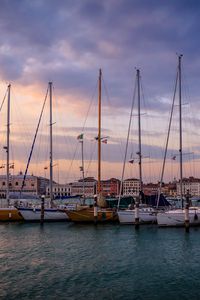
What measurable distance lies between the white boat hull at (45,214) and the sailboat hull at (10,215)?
1.53 metres

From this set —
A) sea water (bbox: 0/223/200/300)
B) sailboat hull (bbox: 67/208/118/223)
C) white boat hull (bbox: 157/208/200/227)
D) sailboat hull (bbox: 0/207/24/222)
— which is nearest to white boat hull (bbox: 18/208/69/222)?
sailboat hull (bbox: 0/207/24/222)

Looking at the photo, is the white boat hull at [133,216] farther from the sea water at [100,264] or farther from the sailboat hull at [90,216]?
the sea water at [100,264]

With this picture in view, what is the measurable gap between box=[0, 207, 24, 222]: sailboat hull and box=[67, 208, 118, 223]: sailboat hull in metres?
8.94

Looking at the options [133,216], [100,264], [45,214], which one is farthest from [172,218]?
[100,264]

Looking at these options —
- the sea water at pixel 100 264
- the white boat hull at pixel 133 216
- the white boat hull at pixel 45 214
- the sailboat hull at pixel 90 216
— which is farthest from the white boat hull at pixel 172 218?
the white boat hull at pixel 45 214

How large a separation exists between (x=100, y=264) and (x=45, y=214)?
2755 cm

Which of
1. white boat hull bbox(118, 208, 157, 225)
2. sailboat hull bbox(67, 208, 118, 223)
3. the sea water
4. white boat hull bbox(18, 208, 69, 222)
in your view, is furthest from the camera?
white boat hull bbox(18, 208, 69, 222)

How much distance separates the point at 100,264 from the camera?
2748 centimetres

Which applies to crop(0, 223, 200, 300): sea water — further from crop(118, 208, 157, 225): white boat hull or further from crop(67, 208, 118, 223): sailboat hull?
crop(67, 208, 118, 223): sailboat hull

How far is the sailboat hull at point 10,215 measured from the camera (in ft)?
183

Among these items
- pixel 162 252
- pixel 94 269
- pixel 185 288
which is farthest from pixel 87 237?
pixel 185 288

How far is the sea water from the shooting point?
20.8 meters

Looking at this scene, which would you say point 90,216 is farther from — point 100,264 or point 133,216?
point 100,264

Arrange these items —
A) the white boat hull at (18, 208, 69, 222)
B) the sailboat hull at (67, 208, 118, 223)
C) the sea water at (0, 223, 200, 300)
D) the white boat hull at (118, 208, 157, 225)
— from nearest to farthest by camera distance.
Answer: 1. the sea water at (0, 223, 200, 300)
2. the white boat hull at (118, 208, 157, 225)
3. the sailboat hull at (67, 208, 118, 223)
4. the white boat hull at (18, 208, 69, 222)
